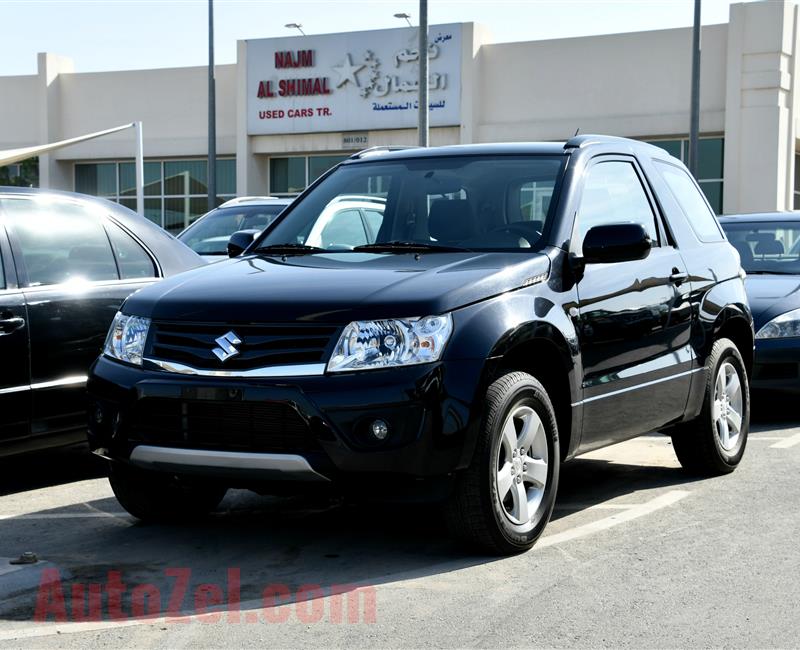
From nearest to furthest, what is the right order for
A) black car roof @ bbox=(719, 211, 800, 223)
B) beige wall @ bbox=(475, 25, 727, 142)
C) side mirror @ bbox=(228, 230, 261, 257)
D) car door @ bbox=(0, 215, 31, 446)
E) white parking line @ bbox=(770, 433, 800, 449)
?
car door @ bbox=(0, 215, 31, 446)
side mirror @ bbox=(228, 230, 261, 257)
white parking line @ bbox=(770, 433, 800, 449)
black car roof @ bbox=(719, 211, 800, 223)
beige wall @ bbox=(475, 25, 727, 142)

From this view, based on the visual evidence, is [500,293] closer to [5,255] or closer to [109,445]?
[109,445]

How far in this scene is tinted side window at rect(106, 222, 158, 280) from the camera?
7289 mm

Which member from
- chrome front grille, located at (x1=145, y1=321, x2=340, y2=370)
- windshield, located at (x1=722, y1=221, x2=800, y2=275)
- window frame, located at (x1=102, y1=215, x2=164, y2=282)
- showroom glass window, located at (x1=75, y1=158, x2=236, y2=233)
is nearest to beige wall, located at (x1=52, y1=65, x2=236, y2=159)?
showroom glass window, located at (x1=75, y1=158, x2=236, y2=233)

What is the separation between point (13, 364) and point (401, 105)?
29.4 metres

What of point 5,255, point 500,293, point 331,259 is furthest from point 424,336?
point 5,255

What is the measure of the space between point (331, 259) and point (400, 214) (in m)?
0.63

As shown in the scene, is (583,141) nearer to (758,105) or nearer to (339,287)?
(339,287)

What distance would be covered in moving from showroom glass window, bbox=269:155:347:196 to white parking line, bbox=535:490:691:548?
1225 inches

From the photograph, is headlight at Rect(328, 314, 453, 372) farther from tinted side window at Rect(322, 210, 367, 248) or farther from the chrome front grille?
tinted side window at Rect(322, 210, 367, 248)

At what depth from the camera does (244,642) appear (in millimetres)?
4207

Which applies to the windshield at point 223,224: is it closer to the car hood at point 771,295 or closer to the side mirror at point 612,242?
the car hood at point 771,295

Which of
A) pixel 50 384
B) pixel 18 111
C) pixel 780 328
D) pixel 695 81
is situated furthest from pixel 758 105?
pixel 50 384

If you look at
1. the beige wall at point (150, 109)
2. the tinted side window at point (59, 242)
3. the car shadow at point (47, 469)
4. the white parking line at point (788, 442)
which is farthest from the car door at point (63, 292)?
the beige wall at point (150, 109)

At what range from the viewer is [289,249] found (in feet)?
20.6
